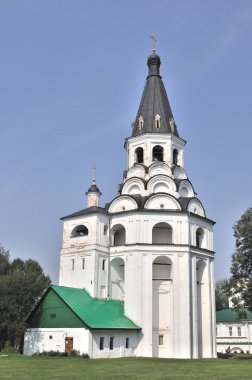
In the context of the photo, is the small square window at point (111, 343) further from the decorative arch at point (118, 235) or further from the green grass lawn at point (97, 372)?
the decorative arch at point (118, 235)

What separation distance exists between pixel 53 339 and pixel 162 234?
12.0m

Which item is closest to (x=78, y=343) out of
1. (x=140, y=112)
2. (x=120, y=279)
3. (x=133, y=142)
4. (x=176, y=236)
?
(x=120, y=279)

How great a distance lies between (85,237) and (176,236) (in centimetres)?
707

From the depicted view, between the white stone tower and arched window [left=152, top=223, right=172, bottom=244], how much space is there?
0.08 meters

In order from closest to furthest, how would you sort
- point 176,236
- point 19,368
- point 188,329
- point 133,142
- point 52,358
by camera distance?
point 19,368 → point 52,358 → point 188,329 → point 176,236 → point 133,142

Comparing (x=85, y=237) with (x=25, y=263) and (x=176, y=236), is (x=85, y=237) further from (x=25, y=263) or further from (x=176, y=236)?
(x=25, y=263)

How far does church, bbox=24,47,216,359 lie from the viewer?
32.8 m

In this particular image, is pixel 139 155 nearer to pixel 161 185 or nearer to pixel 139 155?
pixel 139 155

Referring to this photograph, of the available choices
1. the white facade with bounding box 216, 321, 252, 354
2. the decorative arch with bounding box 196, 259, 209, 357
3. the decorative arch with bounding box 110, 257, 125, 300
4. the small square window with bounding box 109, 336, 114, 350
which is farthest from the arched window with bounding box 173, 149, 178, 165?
the white facade with bounding box 216, 321, 252, 354

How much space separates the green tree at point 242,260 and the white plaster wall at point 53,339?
1043 cm

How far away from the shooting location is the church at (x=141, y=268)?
107 feet

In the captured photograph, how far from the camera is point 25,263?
178 feet

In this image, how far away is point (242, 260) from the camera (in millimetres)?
33000

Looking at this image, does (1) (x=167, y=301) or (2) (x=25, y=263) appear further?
(2) (x=25, y=263)
